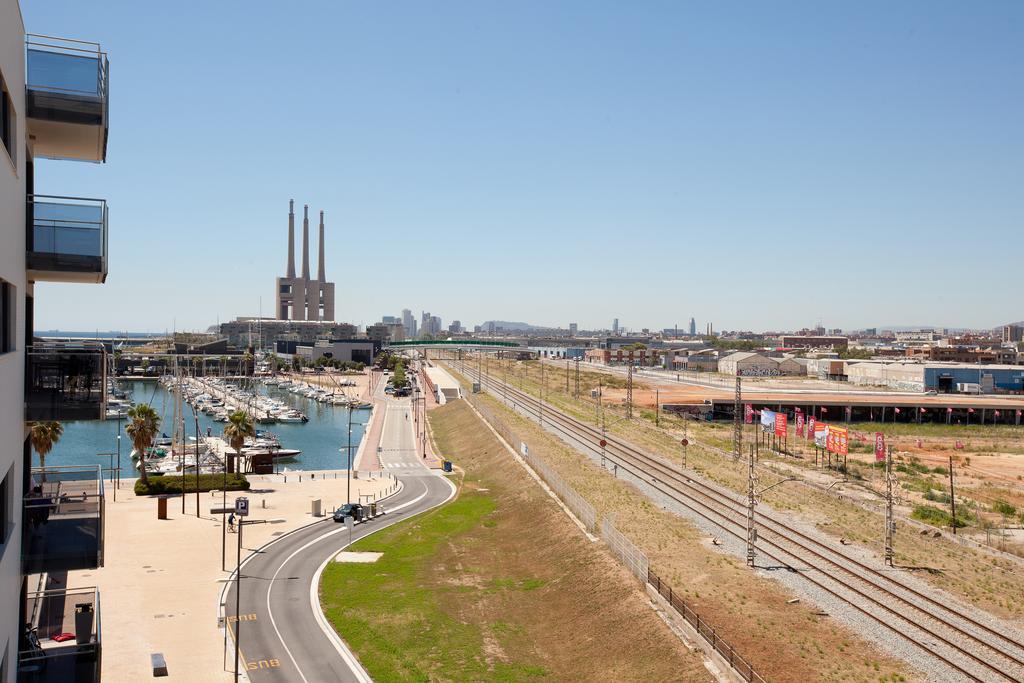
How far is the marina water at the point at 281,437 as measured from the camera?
309 feet

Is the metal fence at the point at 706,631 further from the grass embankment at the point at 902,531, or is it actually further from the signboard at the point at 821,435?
the signboard at the point at 821,435

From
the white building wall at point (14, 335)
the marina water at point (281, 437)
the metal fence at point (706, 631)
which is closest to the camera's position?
the white building wall at point (14, 335)

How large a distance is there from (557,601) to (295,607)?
15.2 m

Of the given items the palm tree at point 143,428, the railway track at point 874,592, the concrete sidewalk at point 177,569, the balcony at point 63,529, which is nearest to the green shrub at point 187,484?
the palm tree at point 143,428

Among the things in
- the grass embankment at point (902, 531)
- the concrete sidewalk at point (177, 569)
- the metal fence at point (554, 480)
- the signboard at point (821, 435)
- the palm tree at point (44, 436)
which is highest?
the palm tree at point (44, 436)

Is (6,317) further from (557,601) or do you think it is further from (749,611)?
(557,601)

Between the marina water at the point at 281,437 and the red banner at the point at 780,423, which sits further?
the marina water at the point at 281,437

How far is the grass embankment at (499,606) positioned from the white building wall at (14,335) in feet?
79.5

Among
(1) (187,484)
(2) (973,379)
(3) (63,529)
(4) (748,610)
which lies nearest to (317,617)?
(4) (748,610)

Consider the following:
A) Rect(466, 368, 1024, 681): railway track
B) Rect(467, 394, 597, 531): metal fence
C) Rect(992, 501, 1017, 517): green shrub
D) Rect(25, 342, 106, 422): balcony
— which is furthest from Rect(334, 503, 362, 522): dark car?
Rect(992, 501, 1017, 517): green shrub

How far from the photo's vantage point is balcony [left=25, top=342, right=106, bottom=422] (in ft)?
44.8

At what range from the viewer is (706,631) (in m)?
33.0

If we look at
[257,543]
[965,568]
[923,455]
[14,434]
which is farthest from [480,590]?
[923,455]

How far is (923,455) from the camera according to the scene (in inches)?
3826
